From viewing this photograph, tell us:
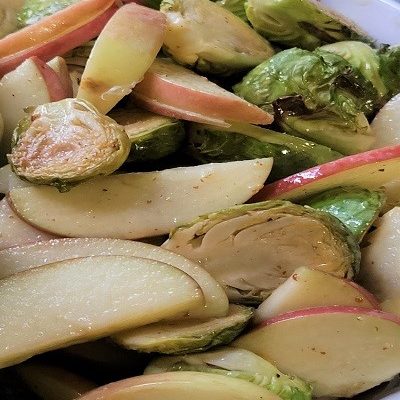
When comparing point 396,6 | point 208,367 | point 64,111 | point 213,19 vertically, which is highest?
point 396,6

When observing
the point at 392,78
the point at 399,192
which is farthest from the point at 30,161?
the point at 392,78

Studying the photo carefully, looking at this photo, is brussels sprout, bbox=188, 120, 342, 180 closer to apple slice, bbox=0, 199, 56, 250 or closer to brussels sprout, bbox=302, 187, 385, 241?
brussels sprout, bbox=302, 187, 385, 241

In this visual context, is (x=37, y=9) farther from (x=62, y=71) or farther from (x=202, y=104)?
(x=202, y=104)

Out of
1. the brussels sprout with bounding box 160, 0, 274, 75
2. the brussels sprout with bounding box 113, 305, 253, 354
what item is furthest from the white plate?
the brussels sprout with bounding box 113, 305, 253, 354

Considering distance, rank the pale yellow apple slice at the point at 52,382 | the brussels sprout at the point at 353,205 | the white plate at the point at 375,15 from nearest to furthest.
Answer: the pale yellow apple slice at the point at 52,382 → the brussels sprout at the point at 353,205 → the white plate at the point at 375,15

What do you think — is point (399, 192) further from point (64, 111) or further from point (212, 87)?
point (64, 111)

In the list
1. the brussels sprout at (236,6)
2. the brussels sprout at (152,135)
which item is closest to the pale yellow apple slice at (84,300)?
the brussels sprout at (152,135)

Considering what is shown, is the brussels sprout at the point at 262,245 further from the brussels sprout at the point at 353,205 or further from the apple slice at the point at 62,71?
the apple slice at the point at 62,71
